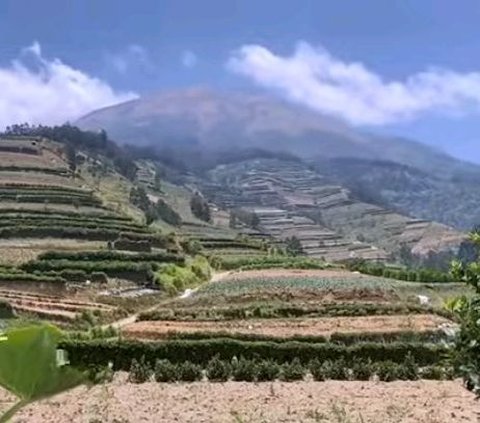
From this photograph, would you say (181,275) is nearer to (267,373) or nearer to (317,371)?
(317,371)

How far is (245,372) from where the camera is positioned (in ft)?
82.9

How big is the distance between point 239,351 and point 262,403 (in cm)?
918

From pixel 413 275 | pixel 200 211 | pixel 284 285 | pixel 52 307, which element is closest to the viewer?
pixel 52 307

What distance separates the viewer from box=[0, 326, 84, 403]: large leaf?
2604 mm

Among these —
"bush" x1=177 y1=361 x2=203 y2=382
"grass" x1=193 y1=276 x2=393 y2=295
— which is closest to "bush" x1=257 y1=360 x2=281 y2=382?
"bush" x1=177 y1=361 x2=203 y2=382

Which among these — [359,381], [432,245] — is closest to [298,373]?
[359,381]

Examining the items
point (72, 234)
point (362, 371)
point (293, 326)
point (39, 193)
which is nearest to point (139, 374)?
point (362, 371)

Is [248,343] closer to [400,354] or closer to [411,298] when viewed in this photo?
[400,354]

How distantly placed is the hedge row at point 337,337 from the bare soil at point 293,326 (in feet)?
2.00

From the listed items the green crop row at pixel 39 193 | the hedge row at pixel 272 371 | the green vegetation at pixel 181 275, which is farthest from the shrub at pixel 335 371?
the green crop row at pixel 39 193

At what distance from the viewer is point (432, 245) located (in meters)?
191

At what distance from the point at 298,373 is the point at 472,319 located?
19348 mm

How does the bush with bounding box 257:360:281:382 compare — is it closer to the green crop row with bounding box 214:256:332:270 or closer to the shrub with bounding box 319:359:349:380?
the shrub with bounding box 319:359:349:380

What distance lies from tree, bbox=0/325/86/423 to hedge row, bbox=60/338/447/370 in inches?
1011
